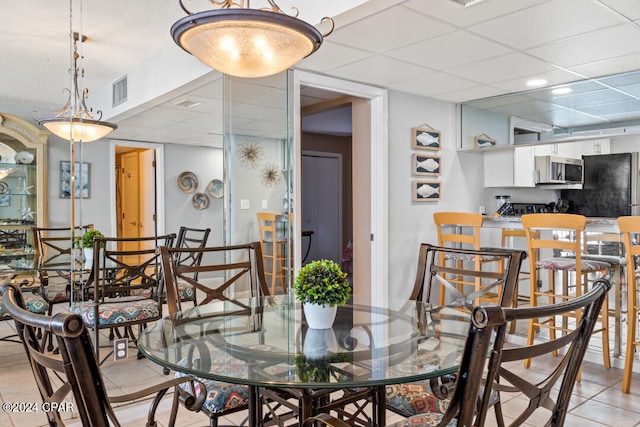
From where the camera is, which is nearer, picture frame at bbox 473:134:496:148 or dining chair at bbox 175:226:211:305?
dining chair at bbox 175:226:211:305

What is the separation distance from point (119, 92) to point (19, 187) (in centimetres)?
79

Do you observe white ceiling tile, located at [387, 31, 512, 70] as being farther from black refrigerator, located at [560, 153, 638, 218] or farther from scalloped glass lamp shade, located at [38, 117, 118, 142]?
black refrigerator, located at [560, 153, 638, 218]

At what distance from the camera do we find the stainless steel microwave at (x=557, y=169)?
17.2 ft

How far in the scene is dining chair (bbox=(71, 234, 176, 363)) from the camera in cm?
248

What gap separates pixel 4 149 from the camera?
2275mm

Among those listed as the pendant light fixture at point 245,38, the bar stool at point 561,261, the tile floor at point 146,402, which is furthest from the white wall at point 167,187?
the bar stool at point 561,261

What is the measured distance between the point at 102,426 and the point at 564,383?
3.57 feet

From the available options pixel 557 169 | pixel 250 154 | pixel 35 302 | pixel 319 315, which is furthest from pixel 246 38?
pixel 557 169

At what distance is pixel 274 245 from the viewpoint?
345 centimetres

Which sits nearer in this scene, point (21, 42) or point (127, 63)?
point (21, 42)

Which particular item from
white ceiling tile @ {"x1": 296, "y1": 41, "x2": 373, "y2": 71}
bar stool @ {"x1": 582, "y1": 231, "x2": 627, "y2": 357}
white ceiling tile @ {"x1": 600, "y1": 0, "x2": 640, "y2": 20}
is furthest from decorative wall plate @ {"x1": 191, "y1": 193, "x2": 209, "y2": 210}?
bar stool @ {"x1": 582, "y1": 231, "x2": 627, "y2": 357}

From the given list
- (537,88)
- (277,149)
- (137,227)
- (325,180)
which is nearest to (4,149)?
(137,227)

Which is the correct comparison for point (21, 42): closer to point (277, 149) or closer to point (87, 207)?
point (87, 207)

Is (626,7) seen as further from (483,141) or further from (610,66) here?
(483,141)
